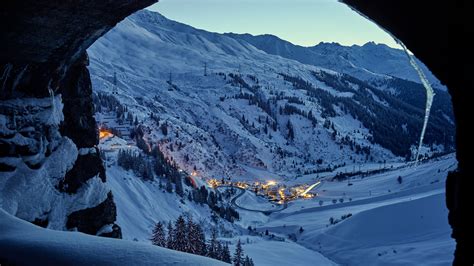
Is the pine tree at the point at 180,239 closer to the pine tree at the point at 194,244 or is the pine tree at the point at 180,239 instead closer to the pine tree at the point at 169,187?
the pine tree at the point at 194,244

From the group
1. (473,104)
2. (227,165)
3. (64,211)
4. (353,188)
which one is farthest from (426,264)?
(227,165)

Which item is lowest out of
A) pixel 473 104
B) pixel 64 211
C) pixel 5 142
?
pixel 64 211

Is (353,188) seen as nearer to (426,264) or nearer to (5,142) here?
(426,264)

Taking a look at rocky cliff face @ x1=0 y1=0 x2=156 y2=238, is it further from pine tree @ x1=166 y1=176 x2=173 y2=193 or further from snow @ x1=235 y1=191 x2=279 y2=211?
snow @ x1=235 y1=191 x2=279 y2=211

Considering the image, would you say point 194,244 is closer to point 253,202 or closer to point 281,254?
point 281,254

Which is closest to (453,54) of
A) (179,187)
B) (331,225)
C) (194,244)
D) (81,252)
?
(81,252)

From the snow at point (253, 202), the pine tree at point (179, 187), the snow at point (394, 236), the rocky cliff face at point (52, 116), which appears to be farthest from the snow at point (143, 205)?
the rocky cliff face at point (52, 116)

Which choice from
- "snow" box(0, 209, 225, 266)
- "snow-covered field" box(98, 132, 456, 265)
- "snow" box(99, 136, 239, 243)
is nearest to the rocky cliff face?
"snow" box(0, 209, 225, 266)
